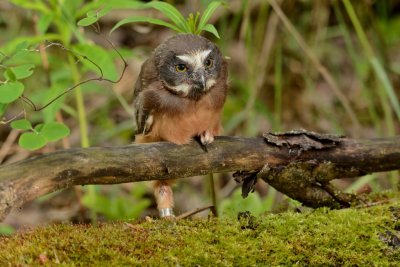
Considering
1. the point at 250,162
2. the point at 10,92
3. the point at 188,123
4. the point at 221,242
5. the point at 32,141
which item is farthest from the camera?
the point at 188,123

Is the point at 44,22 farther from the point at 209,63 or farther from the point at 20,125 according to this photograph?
the point at 20,125

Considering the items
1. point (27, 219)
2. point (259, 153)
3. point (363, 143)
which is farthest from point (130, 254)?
point (27, 219)

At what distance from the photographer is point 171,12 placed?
325cm

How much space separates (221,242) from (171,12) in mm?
1308

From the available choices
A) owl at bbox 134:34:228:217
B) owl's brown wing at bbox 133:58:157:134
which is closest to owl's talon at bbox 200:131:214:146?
owl at bbox 134:34:228:217

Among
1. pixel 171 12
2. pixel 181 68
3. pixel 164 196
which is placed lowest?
pixel 164 196

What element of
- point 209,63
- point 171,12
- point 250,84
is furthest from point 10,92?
point 250,84

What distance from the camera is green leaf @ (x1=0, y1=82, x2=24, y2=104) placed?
2.70m

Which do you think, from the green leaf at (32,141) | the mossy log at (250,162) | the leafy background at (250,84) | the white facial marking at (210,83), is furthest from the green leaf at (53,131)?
the leafy background at (250,84)

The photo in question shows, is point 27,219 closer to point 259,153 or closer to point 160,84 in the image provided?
point 160,84

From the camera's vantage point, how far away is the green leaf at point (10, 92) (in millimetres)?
2695

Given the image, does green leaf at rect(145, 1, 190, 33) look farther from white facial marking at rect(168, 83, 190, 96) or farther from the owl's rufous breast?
the owl's rufous breast

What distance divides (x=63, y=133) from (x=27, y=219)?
371 cm

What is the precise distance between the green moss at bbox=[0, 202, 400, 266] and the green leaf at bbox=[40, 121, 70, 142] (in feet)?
1.43
